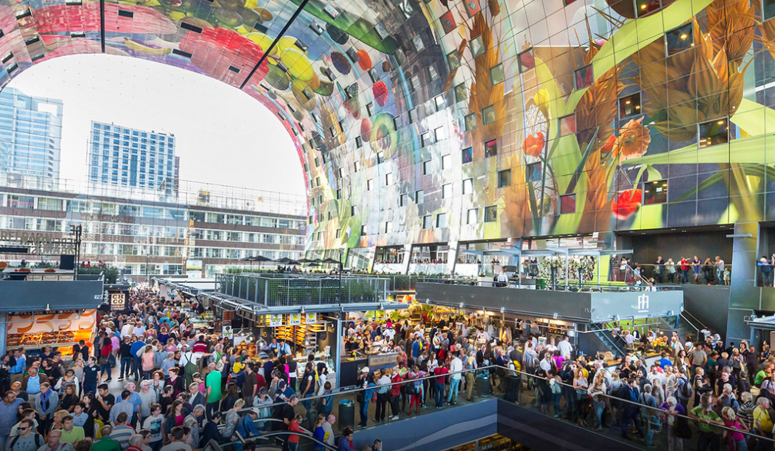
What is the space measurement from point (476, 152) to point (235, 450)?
25.9m

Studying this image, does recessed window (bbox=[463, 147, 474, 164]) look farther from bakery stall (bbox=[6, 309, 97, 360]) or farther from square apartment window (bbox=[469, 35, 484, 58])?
bakery stall (bbox=[6, 309, 97, 360])

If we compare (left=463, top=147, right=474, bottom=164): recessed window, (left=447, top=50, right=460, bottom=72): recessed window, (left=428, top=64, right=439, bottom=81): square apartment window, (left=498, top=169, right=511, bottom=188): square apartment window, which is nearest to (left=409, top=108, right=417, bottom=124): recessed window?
(left=428, top=64, right=439, bottom=81): square apartment window

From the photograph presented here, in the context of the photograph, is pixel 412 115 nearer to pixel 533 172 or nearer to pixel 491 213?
pixel 491 213

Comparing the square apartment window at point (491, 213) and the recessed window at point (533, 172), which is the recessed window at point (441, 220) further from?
the recessed window at point (533, 172)

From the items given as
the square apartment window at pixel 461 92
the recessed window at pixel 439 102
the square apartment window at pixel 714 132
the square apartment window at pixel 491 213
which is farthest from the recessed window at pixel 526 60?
the square apartment window at pixel 714 132

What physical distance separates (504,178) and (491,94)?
529 centimetres

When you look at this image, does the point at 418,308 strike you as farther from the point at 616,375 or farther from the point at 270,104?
the point at 270,104

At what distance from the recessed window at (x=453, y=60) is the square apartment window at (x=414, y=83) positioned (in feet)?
11.1

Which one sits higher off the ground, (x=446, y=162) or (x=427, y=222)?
(x=446, y=162)

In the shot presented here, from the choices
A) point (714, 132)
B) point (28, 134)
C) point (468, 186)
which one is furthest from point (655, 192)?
point (28, 134)

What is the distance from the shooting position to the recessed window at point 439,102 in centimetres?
3184

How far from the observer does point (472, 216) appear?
30453mm

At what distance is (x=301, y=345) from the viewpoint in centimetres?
1605

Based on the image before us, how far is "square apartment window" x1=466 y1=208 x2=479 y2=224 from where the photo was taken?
1185 inches
